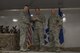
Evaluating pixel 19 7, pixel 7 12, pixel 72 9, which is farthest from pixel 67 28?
pixel 7 12

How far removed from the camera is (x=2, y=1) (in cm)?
883

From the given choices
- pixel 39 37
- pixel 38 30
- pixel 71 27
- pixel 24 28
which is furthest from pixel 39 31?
pixel 71 27

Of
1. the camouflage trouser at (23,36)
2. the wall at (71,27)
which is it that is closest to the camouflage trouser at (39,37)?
the camouflage trouser at (23,36)

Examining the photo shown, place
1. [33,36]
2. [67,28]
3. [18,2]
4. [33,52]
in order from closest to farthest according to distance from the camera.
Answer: [33,52] < [33,36] < [18,2] < [67,28]

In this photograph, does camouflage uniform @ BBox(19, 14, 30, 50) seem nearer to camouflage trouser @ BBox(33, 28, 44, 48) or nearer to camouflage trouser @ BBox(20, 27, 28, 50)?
camouflage trouser @ BBox(20, 27, 28, 50)

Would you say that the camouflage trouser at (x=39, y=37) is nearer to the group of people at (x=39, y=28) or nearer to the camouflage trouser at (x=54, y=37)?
the group of people at (x=39, y=28)

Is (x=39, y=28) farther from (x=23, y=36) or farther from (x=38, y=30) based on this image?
(x=23, y=36)

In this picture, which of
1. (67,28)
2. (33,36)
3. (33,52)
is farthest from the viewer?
(67,28)

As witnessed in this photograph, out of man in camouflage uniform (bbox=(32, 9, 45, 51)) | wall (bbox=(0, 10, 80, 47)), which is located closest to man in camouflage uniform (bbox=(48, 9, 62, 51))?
man in camouflage uniform (bbox=(32, 9, 45, 51))

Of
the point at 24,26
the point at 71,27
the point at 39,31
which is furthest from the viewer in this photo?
the point at 71,27

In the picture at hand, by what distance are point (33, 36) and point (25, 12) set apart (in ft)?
3.18

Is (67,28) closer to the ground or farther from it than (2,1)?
closer to the ground

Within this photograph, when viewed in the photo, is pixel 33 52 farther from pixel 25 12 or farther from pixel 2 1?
pixel 2 1

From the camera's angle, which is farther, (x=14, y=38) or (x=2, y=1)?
(x=2, y=1)
